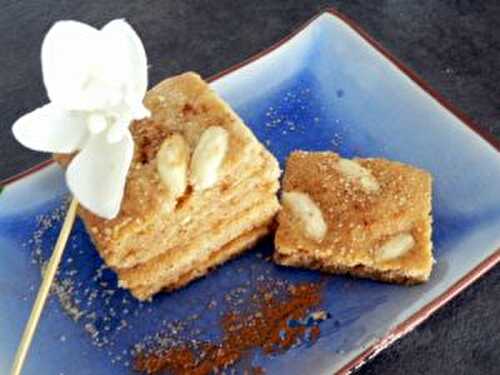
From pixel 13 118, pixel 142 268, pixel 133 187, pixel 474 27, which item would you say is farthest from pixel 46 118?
pixel 474 27

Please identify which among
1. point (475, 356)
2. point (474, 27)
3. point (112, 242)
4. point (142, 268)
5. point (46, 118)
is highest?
point (46, 118)

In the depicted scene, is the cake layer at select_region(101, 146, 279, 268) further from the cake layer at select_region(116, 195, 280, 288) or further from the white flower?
the white flower

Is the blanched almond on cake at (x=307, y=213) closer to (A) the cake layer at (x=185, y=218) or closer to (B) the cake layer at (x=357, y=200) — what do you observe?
(B) the cake layer at (x=357, y=200)

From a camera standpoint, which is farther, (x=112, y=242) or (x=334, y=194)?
(x=334, y=194)

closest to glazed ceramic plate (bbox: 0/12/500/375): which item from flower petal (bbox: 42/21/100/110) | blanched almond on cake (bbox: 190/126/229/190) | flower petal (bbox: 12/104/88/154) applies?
blanched almond on cake (bbox: 190/126/229/190)

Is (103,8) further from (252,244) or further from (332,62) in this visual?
(252,244)

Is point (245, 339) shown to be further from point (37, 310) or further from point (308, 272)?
point (37, 310)
